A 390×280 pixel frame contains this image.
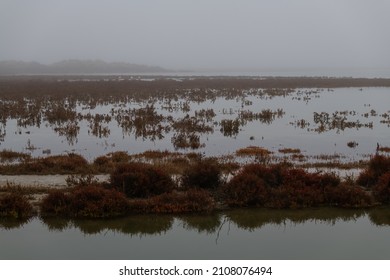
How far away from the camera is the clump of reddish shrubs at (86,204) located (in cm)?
1127

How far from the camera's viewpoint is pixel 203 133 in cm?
2575

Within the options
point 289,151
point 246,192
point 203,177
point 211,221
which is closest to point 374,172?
point 246,192

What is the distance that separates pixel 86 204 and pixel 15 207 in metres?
1.57

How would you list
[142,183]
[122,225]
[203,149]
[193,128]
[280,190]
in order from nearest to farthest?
[122,225] < [280,190] < [142,183] < [203,149] < [193,128]

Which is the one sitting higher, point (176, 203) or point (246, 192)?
point (246, 192)

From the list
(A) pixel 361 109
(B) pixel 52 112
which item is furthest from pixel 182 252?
(A) pixel 361 109

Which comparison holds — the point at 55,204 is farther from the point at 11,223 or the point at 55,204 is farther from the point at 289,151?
the point at 289,151

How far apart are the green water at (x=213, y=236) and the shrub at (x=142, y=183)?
1406 millimetres

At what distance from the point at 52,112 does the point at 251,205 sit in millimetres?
23519

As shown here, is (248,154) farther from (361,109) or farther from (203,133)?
(361,109)

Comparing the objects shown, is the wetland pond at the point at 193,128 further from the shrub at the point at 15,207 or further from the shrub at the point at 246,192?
A: the shrub at the point at 15,207

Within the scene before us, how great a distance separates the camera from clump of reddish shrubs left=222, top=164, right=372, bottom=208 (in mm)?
12063

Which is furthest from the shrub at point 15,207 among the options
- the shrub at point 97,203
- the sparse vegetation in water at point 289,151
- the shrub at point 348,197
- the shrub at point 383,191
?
the sparse vegetation in water at point 289,151

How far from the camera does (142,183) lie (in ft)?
41.7
